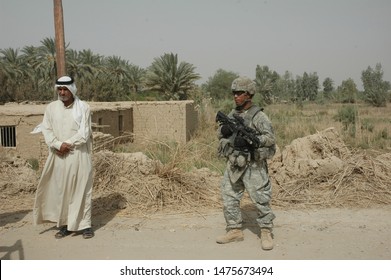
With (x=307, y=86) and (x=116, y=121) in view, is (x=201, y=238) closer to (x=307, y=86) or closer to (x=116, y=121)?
(x=116, y=121)

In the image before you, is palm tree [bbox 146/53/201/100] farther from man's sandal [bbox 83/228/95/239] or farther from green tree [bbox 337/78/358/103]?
man's sandal [bbox 83/228/95/239]

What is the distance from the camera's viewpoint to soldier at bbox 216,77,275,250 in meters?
3.70

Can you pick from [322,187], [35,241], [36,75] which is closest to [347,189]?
[322,187]

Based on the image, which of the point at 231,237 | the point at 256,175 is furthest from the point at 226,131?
the point at 231,237

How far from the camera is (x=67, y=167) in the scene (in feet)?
13.3

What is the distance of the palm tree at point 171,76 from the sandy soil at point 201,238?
56.7ft

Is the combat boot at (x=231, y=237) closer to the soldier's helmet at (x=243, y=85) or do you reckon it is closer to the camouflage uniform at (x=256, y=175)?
the camouflage uniform at (x=256, y=175)

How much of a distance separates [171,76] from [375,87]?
49.6 feet

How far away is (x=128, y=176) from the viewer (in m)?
6.02

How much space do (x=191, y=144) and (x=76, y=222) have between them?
2591mm

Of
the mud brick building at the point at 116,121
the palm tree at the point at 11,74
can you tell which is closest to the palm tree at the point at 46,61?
the palm tree at the point at 11,74

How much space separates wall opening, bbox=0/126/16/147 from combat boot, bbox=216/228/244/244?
29.5 feet

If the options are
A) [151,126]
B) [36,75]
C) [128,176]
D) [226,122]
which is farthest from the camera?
[36,75]

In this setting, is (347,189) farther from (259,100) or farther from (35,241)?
(259,100)
